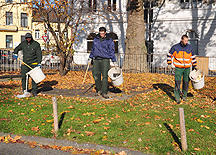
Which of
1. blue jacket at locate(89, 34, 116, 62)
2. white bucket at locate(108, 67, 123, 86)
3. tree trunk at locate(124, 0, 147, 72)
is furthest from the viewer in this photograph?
tree trunk at locate(124, 0, 147, 72)

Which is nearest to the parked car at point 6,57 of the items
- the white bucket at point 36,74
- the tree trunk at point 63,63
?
the tree trunk at point 63,63

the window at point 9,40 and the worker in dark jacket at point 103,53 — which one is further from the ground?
the window at point 9,40

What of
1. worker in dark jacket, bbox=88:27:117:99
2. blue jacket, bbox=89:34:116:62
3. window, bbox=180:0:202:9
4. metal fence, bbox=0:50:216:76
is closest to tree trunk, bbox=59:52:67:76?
metal fence, bbox=0:50:216:76

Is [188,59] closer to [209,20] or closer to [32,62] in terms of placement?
[32,62]

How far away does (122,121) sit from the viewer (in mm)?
6086

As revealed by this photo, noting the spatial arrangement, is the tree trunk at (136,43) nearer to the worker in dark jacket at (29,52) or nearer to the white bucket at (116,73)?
the white bucket at (116,73)

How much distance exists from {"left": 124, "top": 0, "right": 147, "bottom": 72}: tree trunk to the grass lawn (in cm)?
820

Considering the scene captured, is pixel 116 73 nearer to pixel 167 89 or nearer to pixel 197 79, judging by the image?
pixel 197 79

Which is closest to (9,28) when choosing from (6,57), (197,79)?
(6,57)

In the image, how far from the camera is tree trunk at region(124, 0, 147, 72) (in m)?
17.0

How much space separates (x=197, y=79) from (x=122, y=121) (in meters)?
3.22

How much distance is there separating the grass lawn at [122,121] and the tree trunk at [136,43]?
820 centimetres

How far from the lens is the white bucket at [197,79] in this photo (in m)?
7.86

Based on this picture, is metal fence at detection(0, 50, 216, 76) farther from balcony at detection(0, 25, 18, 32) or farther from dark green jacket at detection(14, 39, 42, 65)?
balcony at detection(0, 25, 18, 32)
